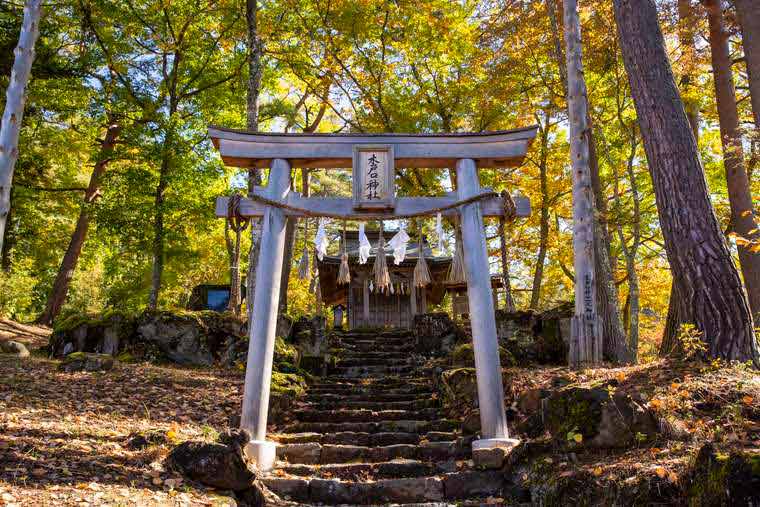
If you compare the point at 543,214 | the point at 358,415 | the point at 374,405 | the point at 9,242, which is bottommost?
the point at 358,415

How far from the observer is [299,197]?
6758 mm

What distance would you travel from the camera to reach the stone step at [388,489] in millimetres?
5227

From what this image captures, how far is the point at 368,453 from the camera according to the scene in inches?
247

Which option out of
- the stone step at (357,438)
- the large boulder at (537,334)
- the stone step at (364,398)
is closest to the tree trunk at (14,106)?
the stone step at (357,438)

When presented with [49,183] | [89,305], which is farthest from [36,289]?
[49,183]

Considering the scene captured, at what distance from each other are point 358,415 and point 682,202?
5187 mm

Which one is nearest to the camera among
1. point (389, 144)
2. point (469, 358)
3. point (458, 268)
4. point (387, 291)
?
point (389, 144)

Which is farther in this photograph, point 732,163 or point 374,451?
point 732,163

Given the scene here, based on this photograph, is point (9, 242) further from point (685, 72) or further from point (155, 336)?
point (685, 72)

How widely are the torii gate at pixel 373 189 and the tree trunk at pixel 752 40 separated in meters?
4.67

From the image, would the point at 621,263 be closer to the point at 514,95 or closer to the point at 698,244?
the point at 514,95

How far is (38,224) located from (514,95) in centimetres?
1632

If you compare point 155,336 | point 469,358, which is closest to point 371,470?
point 469,358

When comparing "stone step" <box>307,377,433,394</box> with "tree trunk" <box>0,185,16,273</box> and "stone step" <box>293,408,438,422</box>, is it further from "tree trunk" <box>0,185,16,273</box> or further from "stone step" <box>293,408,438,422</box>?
"tree trunk" <box>0,185,16,273</box>
